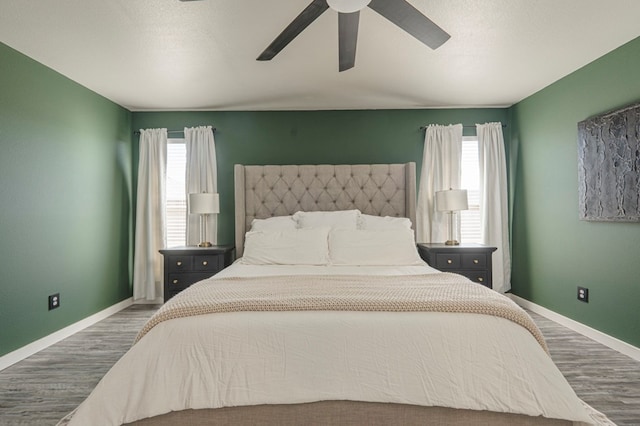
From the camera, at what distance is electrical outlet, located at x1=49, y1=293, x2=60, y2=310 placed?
3.30 metres

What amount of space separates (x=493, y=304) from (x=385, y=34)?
6.74 feet

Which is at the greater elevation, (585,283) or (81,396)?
(585,283)

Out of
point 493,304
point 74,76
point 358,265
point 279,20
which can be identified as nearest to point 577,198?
point 358,265

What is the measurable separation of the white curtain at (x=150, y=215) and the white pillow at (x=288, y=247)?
1694 mm

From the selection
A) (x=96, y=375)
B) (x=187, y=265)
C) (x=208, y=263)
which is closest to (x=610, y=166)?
(x=208, y=263)

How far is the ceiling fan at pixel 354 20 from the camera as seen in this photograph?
1.83 metres

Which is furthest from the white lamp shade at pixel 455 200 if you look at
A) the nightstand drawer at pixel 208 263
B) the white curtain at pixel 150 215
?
the white curtain at pixel 150 215

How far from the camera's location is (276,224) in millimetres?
3805

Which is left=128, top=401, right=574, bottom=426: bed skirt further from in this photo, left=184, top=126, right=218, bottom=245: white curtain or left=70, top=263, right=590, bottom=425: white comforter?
left=184, top=126, right=218, bottom=245: white curtain

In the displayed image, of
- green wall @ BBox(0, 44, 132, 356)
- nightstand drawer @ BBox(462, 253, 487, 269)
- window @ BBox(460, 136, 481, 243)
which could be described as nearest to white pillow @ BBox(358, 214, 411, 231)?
nightstand drawer @ BBox(462, 253, 487, 269)

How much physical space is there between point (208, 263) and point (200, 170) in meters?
1.26

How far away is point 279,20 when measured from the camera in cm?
251

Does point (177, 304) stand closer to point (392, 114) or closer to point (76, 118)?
point (76, 118)

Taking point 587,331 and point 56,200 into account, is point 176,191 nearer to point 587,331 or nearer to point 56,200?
point 56,200
